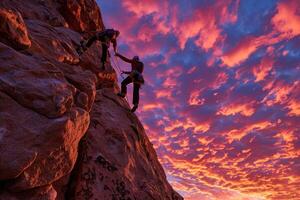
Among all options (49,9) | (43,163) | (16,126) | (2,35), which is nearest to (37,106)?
(16,126)

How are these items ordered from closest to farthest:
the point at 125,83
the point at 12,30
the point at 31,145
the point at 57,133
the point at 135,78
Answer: the point at 31,145 < the point at 57,133 < the point at 12,30 < the point at 135,78 < the point at 125,83

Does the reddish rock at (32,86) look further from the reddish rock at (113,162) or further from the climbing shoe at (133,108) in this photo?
the climbing shoe at (133,108)

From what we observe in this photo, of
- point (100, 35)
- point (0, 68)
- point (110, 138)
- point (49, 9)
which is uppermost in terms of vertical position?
point (49, 9)

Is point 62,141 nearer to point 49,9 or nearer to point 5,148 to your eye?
point 5,148

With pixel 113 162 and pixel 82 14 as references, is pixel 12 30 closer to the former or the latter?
pixel 113 162

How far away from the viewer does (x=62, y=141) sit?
8.28m

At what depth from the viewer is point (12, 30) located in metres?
9.18

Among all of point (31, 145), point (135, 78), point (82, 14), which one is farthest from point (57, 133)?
point (82, 14)

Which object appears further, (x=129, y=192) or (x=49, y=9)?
(x=49, y=9)

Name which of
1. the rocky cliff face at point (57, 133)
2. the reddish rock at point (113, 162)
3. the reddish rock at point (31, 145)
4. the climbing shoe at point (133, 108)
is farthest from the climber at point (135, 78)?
the reddish rock at point (31, 145)

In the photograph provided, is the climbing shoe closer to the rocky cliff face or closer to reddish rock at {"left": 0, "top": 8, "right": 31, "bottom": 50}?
the rocky cliff face

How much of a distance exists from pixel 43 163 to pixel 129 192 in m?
4.70

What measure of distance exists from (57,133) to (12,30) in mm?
3442

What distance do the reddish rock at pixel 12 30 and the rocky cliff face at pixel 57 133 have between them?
0.09ft
